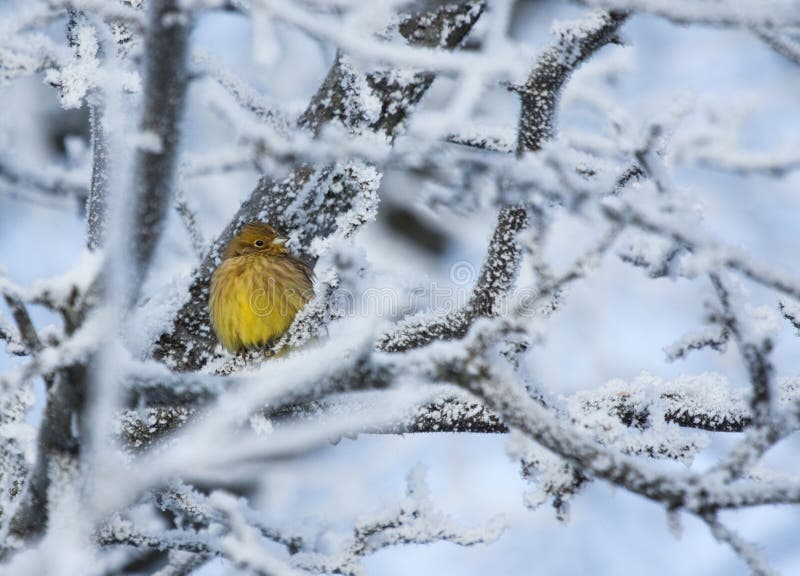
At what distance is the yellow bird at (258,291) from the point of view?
438 centimetres

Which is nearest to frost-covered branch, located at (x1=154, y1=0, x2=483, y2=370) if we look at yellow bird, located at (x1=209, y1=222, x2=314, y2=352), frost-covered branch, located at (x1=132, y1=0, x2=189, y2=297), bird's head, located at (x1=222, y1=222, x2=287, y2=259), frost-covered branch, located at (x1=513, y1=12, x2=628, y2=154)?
bird's head, located at (x1=222, y1=222, x2=287, y2=259)

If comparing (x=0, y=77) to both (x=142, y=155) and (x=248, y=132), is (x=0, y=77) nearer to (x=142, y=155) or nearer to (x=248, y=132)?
(x=142, y=155)

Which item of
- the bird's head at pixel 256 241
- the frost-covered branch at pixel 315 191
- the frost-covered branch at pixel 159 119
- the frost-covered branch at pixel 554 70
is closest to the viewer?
the frost-covered branch at pixel 159 119

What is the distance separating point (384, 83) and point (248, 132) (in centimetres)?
196

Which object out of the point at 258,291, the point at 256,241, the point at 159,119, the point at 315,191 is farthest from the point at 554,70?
the point at 258,291

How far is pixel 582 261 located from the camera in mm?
1866

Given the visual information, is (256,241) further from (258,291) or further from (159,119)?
(159,119)

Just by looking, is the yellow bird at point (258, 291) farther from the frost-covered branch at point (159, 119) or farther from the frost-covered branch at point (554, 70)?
the frost-covered branch at point (159, 119)

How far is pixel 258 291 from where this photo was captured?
493 cm

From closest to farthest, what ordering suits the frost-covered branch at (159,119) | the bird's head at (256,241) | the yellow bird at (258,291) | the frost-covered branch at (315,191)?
the frost-covered branch at (159,119), the frost-covered branch at (315,191), the bird's head at (256,241), the yellow bird at (258,291)

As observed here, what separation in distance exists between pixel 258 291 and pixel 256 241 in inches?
24.1

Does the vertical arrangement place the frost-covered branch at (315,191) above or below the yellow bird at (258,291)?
below

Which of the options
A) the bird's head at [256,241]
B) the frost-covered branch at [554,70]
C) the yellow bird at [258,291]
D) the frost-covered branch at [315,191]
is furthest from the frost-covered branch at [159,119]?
the yellow bird at [258,291]

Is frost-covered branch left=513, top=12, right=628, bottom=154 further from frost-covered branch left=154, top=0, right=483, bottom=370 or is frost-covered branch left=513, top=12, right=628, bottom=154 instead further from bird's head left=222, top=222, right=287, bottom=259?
bird's head left=222, top=222, right=287, bottom=259
